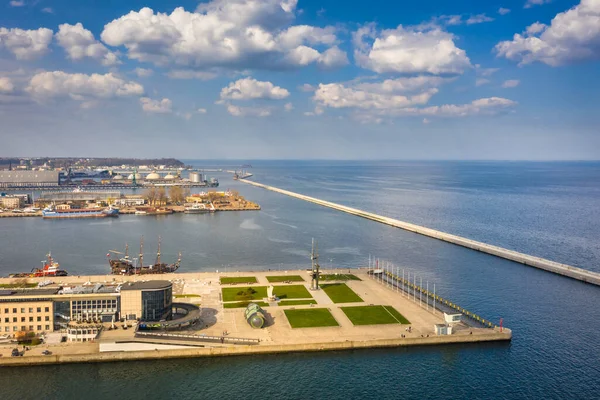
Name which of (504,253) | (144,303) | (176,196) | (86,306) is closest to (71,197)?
(176,196)

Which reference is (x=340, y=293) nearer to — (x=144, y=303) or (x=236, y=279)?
(x=236, y=279)

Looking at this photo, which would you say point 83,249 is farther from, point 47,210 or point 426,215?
point 426,215

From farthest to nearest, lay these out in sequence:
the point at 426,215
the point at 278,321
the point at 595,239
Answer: the point at 426,215, the point at 595,239, the point at 278,321

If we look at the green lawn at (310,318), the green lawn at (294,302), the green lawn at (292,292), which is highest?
the green lawn at (292,292)

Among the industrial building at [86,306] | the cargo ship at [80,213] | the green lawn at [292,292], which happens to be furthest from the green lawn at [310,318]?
the cargo ship at [80,213]

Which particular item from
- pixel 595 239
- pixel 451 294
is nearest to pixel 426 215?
pixel 595 239

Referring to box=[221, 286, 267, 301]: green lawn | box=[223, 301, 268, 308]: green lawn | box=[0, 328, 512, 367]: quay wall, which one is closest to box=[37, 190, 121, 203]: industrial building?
box=[221, 286, 267, 301]: green lawn

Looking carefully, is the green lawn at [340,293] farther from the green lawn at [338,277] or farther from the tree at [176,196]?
the tree at [176,196]
